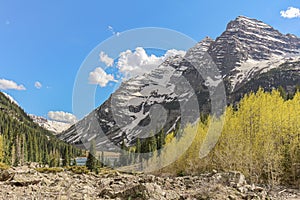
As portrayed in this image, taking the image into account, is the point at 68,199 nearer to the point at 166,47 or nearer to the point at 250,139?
the point at 166,47

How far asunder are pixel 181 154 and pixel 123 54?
36.3 metres

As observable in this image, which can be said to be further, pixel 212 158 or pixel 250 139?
pixel 212 158

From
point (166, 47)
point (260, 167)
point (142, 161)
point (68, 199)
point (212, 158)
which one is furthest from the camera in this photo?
point (142, 161)

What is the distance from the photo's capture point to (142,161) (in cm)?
9900

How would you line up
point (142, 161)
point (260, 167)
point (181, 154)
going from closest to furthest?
1. point (260, 167)
2. point (181, 154)
3. point (142, 161)

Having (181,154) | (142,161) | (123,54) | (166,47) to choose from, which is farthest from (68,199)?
(142,161)

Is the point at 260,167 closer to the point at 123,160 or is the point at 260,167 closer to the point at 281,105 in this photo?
the point at 281,105

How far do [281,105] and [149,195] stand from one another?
1051 inches

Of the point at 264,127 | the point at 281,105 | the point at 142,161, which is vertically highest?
the point at 281,105

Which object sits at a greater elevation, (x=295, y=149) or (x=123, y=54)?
(x=123, y=54)

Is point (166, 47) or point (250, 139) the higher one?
point (166, 47)

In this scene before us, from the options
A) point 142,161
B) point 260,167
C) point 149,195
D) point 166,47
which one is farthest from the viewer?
point 142,161

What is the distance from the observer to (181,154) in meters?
60.2

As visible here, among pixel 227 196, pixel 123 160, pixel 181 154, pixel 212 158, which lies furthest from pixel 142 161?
pixel 227 196
